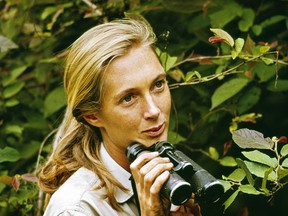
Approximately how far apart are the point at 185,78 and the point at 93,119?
1.82ft

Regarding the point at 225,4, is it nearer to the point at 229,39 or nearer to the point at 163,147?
the point at 229,39

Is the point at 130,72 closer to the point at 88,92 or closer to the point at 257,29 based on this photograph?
the point at 88,92

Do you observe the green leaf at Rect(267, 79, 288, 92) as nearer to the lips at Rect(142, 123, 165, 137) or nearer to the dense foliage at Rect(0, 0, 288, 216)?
the dense foliage at Rect(0, 0, 288, 216)

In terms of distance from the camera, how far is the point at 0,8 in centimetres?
389

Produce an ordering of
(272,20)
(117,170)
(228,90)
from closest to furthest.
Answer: (117,170), (228,90), (272,20)

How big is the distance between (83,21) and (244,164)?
1.65 meters

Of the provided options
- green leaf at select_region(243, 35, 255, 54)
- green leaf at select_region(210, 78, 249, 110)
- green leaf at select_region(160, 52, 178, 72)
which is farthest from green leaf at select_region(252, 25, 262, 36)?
green leaf at select_region(160, 52, 178, 72)

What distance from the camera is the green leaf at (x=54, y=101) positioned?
3318 millimetres

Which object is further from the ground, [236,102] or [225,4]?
[225,4]

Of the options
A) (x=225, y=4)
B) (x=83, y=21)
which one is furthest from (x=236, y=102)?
(x=83, y=21)

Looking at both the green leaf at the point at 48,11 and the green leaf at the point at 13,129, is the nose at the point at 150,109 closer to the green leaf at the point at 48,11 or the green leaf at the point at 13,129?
the green leaf at the point at 13,129

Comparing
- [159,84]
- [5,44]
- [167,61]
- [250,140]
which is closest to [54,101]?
[5,44]

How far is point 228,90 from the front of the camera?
2875 millimetres

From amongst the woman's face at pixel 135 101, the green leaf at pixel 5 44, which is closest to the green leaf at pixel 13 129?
the green leaf at pixel 5 44
